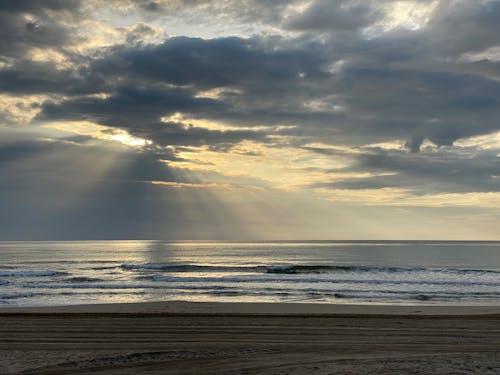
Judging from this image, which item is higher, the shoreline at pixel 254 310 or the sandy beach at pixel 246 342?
the sandy beach at pixel 246 342

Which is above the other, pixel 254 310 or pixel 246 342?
pixel 246 342

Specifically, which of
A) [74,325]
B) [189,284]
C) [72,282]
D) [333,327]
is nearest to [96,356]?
[74,325]

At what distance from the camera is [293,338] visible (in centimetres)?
1445

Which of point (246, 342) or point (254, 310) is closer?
point (246, 342)

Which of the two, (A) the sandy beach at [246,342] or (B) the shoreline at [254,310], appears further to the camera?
(B) the shoreline at [254,310]

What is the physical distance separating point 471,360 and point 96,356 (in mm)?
9219

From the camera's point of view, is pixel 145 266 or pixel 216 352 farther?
pixel 145 266

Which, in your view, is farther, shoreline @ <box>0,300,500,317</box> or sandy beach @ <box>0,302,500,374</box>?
shoreline @ <box>0,300,500,317</box>

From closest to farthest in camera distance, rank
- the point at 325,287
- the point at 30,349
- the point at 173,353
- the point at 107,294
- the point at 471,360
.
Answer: the point at 471,360 → the point at 173,353 → the point at 30,349 → the point at 107,294 → the point at 325,287

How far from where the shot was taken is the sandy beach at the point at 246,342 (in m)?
10.5

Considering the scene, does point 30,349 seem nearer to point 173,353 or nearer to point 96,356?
point 96,356

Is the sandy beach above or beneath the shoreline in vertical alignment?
above

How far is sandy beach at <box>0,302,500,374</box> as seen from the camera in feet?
34.4

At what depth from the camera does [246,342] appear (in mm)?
13688
